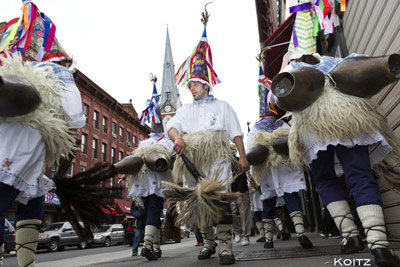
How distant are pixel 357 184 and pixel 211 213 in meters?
1.21

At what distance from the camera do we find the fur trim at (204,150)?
3361 mm

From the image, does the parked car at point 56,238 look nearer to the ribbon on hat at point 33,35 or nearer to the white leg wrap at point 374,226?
the ribbon on hat at point 33,35

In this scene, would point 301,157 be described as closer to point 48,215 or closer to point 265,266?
point 265,266

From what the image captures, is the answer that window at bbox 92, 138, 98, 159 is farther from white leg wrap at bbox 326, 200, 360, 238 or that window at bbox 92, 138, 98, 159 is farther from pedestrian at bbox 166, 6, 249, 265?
white leg wrap at bbox 326, 200, 360, 238

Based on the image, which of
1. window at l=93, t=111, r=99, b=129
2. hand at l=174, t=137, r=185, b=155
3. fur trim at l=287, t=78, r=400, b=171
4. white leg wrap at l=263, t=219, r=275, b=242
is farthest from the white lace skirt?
window at l=93, t=111, r=99, b=129

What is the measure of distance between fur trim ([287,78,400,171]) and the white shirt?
3.33 feet

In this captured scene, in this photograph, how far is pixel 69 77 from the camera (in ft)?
9.27

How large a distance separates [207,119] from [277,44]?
420cm

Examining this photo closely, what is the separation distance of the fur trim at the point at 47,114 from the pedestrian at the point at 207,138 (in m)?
1.14

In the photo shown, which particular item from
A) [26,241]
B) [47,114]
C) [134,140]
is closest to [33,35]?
[47,114]

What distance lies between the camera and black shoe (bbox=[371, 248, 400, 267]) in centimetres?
186

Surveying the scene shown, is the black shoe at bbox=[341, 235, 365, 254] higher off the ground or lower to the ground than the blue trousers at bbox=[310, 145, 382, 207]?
lower

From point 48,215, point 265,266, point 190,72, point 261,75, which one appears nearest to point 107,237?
point 48,215

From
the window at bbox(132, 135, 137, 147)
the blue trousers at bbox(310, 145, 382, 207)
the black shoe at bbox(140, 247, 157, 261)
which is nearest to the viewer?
the blue trousers at bbox(310, 145, 382, 207)
